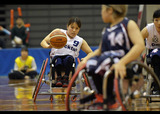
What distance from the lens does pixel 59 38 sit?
4.36 metres

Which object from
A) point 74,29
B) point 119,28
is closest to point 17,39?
point 74,29

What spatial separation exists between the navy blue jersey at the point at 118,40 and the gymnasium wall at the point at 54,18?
11.5 metres

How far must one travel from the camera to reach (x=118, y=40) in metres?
2.80

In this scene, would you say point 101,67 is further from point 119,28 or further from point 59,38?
point 59,38

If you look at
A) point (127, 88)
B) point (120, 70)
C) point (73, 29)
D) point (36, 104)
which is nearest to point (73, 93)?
point (36, 104)

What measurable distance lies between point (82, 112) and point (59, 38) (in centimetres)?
177

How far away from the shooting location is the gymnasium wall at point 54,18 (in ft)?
47.7

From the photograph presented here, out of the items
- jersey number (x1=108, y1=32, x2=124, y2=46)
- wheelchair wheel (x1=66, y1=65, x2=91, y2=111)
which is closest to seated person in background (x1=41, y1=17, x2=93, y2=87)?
wheelchair wheel (x1=66, y1=65, x2=91, y2=111)

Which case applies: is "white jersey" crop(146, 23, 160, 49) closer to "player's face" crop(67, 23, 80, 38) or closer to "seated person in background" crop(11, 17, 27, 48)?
"player's face" crop(67, 23, 80, 38)

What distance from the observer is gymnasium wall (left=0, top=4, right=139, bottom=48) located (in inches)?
572

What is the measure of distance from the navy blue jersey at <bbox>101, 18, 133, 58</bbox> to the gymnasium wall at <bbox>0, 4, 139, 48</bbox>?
37.6ft

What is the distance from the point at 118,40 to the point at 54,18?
40.4 feet

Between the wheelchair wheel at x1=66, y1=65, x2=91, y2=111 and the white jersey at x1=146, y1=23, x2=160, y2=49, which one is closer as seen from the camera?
the wheelchair wheel at x1=66, y1=65, x2=91, y2=111

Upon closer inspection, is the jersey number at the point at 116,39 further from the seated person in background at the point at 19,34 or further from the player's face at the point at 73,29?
the seated person in background at the point at 19,34
